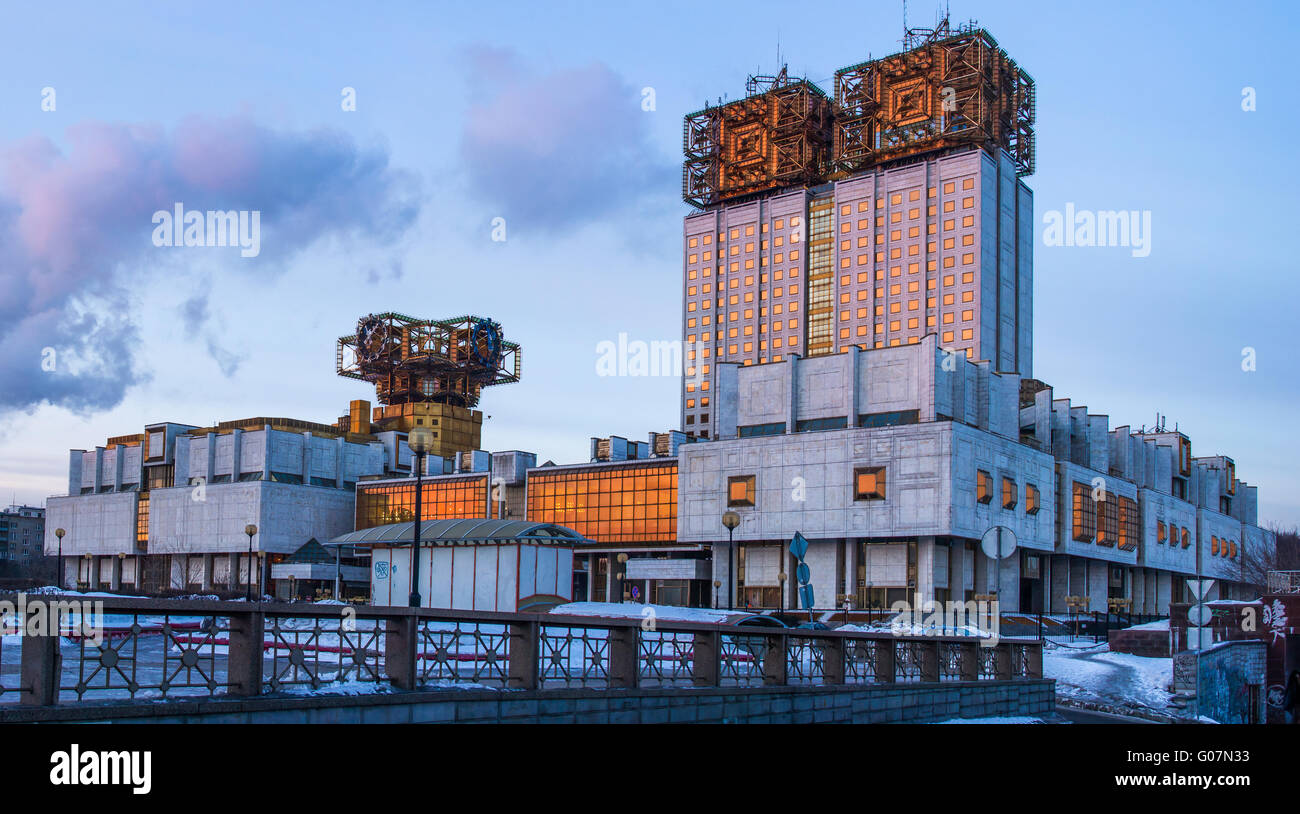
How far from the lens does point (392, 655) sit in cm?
1425

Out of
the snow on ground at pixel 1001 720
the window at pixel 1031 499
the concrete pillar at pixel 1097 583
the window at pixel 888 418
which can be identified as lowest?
the concrete pillar at pixel 1097 583

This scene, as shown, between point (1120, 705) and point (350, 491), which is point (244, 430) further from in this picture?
point (1120, 705)

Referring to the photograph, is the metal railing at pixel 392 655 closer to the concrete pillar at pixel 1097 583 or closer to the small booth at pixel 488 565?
the small booth at pixel 488 565

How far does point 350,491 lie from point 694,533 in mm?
53437

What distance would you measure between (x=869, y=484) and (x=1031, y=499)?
50.1 feet

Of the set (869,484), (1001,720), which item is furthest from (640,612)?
(869,484)

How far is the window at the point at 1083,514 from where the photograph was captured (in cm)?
9800

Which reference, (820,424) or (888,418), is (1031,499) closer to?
(888,418)

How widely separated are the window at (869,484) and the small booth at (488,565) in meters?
38.3

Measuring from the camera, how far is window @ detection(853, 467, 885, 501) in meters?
83.6

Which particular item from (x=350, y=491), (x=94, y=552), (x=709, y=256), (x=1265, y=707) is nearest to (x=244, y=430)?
(x=350, y=491)

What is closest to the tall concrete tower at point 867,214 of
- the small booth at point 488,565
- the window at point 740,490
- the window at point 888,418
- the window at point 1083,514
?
the window at point 1083,514

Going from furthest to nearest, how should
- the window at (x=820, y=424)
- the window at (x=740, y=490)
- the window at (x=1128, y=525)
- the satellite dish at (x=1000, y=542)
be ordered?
the window at (x=1128, y=525) → the window at (x=740, y=490) → the window at (x=820, y=424) → the satellite dish at (x=1000, y=542)
